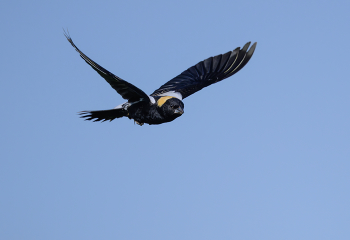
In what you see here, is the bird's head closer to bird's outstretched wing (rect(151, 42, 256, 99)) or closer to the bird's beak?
the bird's beak

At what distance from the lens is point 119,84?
1169cm

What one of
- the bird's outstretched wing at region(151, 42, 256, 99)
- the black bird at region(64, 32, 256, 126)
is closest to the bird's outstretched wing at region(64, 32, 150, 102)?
the black bird at region(64, 32, 256, 126)

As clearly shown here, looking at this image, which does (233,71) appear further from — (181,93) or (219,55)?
(181,93)

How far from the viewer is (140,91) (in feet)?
38.8

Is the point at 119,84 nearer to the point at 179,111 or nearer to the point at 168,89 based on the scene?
the point at 179,111

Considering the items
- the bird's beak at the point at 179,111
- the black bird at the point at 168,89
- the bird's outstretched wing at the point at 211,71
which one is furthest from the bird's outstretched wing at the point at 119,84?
the bird's outstretched wing at the point at 211,71

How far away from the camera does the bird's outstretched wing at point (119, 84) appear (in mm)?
10656

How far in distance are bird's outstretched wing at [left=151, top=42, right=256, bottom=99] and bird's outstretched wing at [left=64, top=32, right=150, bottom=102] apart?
10.8ft

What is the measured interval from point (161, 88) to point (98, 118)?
10.1 ft

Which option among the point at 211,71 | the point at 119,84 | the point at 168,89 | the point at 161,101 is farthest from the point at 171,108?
the point at 211,71

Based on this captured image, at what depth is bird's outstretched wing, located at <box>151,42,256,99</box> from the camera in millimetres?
16203

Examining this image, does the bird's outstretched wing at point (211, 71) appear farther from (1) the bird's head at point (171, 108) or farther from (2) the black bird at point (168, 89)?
(1) the bird's head at point (171, 108)

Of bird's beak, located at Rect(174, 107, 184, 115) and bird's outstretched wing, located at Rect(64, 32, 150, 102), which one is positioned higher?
bird's outstretched wing, located at Rect(64, 32, 150, 102)

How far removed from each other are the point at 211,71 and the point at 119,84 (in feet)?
20.3
